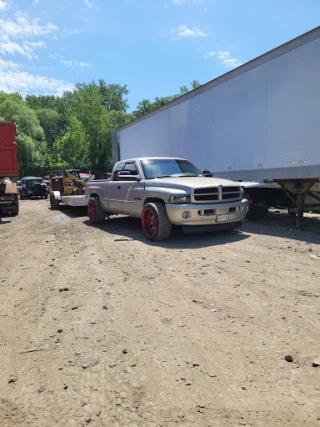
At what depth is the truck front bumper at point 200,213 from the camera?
6.32 metres

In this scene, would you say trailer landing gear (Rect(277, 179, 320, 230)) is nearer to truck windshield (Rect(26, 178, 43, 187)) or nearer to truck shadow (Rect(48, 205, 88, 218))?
truck shadow (Rect(48, 205, 88, 218))

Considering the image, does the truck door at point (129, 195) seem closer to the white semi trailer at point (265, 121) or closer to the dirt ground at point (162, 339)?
the dirt ground at point (162, 339)

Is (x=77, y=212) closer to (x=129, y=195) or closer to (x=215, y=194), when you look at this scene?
(x=129, y=195)

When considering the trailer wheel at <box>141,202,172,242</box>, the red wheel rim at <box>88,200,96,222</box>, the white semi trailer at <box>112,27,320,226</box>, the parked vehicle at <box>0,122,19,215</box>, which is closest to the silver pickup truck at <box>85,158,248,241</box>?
the trailer wheel at <box>141,202,172,242</box>

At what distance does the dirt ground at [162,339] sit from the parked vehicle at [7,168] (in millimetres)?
7392

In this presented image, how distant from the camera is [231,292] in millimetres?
3928

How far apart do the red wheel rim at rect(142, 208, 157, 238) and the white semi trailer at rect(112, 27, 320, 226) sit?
312 cm

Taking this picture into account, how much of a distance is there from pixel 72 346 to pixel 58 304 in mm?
1042

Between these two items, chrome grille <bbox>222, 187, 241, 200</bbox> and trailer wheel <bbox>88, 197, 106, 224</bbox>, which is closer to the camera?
chrome grille <bbox>222, 187, 241, 200</bbox>

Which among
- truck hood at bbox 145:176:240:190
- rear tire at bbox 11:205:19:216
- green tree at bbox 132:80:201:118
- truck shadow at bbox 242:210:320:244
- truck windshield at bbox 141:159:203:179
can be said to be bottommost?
truck shadow at bbox 242:210:320:244

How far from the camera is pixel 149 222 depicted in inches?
273

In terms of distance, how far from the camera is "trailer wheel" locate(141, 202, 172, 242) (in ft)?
21.4

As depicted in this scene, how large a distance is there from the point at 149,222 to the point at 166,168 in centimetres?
153

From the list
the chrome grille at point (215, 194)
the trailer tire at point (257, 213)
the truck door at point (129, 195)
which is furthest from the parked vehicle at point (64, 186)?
the chrome grille at point (215, 194)
